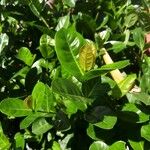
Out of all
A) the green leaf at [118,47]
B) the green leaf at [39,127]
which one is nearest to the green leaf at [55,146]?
the green leaf at [39,127]

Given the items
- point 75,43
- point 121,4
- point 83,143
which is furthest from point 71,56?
point 121,4

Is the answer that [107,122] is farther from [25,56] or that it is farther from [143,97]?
[25,56]

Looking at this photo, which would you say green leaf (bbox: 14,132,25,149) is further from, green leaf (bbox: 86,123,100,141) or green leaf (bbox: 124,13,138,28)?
green leaf (bbox: 124,13,138,28)

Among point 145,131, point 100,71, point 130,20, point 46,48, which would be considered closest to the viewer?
point 100,71

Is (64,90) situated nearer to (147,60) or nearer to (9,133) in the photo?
(147,60)

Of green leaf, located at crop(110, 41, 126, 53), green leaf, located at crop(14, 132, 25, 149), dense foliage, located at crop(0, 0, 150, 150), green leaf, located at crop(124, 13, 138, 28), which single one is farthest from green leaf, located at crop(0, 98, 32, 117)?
green leaf, located at crop(124, 13, 138, 28)

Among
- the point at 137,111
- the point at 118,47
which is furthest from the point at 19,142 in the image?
the point at 118,47

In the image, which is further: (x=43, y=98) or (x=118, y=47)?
(x=118, y=47)
